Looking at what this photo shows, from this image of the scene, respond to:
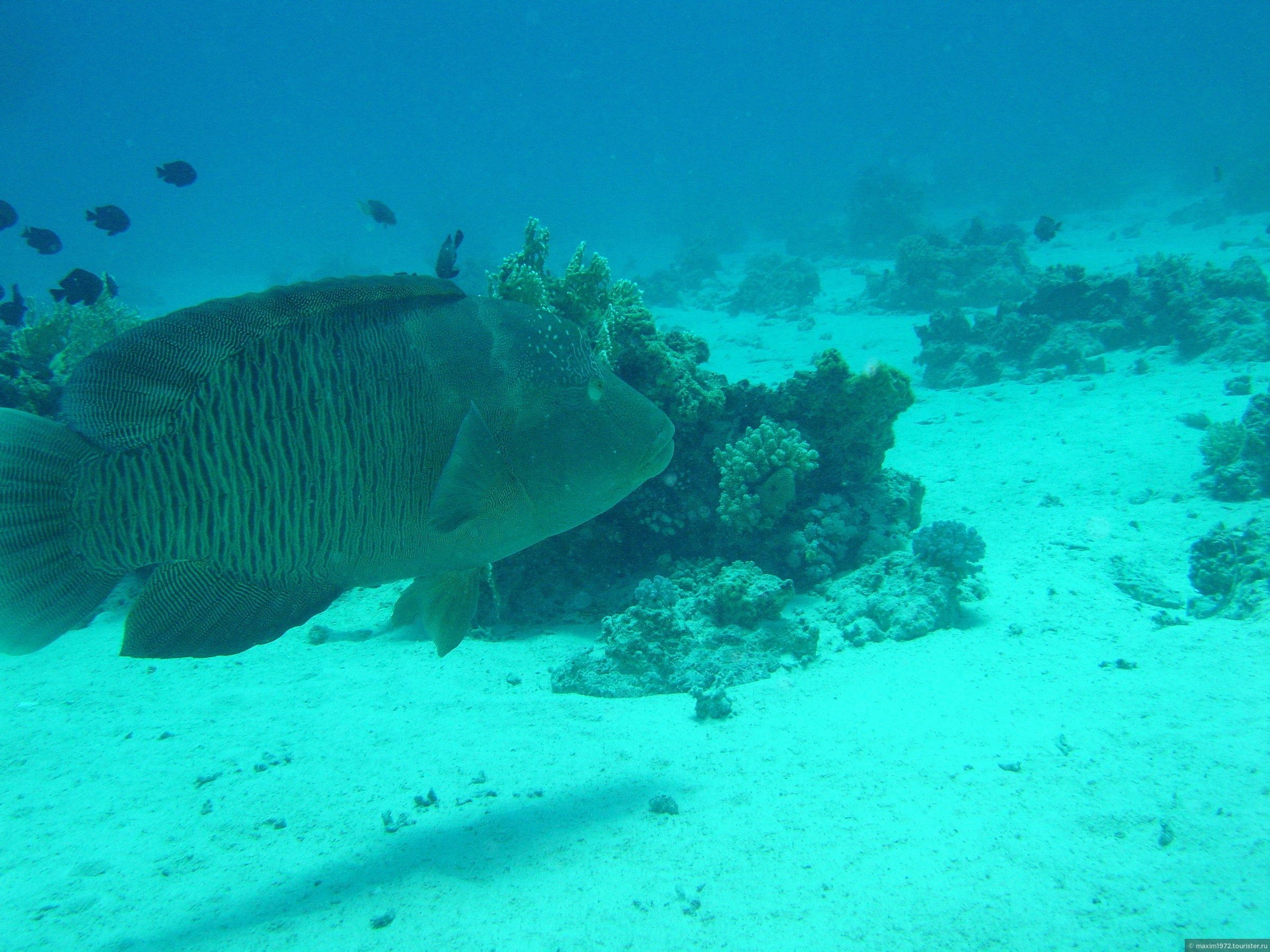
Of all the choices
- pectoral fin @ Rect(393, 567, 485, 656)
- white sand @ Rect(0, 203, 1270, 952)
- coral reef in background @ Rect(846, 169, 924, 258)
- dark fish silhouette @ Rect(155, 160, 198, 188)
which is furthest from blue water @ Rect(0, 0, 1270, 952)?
coral reef in background @ Rect(846, 169, 924, 258)

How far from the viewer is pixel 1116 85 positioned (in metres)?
82.1

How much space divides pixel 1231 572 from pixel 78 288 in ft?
43.2

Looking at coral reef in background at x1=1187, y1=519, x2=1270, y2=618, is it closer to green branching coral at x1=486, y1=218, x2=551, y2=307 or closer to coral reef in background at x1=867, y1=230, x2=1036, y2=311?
green branching coral at x1=486, y1=218, x2=551, y2=307

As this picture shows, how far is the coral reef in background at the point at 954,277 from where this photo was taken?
61.6ft

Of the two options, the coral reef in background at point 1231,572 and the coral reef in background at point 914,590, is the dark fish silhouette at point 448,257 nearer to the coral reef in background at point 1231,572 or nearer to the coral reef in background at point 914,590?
the coral reef in background at point 914,590

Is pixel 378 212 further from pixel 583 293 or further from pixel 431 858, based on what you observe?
pixel 431 858

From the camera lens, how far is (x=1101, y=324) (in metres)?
13.1

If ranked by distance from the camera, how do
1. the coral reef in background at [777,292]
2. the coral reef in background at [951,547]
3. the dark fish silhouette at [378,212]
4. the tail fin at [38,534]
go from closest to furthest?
1. the tail fin at [38,534]
2. the coral reef in background at [951,547]
3. the dark fish silhouette at [378,212]
4. the coral reef in background at [777,292]

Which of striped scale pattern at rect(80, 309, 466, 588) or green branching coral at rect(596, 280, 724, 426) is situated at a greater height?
green branching coral at rect(596, 280, 724, 426)

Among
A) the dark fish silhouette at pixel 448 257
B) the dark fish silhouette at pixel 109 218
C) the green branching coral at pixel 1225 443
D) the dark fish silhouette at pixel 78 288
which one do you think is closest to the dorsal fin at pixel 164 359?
the dark fish silhouette at pixel 448 257

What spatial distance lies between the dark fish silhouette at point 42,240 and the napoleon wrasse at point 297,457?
1156 centimetres

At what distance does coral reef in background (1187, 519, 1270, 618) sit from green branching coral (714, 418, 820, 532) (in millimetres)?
3300

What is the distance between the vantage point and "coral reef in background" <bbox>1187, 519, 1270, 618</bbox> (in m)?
4.71

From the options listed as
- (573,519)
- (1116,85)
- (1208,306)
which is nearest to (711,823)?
(573,519)
